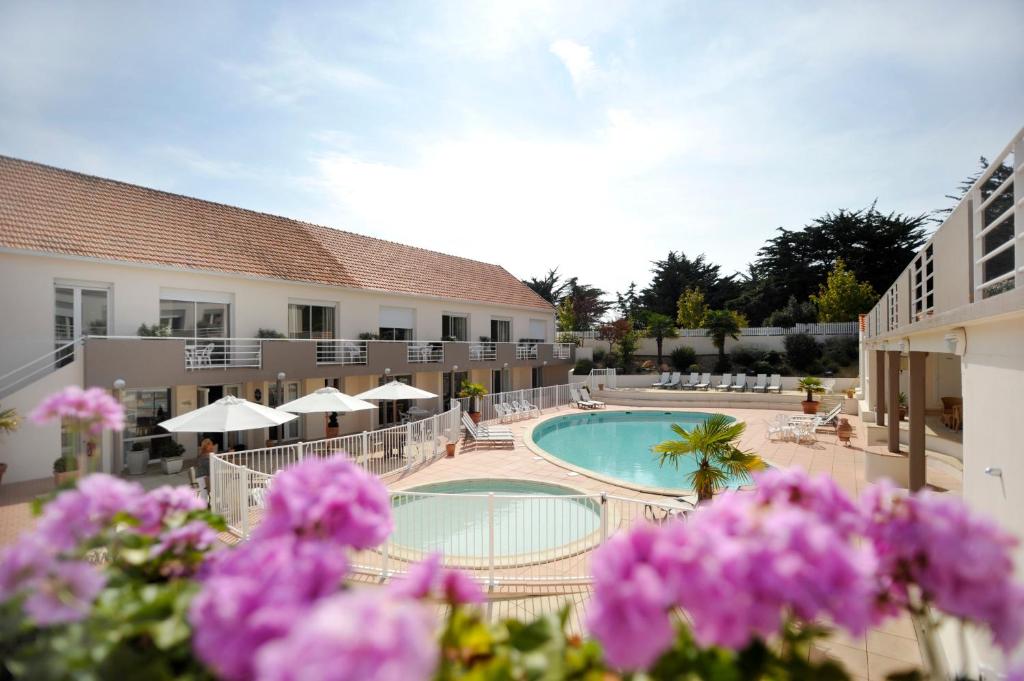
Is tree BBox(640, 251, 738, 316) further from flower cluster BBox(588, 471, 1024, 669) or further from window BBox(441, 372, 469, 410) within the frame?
flower cluster BBox(588, 471, 1024, 669)

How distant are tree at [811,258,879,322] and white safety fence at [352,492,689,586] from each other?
33358 mm

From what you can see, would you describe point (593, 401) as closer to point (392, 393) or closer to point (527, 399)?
point (527, 399)

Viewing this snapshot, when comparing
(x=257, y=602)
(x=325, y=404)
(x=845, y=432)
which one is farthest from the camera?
(x=845, y=432)

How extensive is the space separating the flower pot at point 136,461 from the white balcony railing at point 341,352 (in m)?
5.80

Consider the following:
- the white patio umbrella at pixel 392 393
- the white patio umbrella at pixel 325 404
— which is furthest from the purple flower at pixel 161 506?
the white patio umbrella at pixel 392 393

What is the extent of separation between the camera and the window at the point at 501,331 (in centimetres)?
2917

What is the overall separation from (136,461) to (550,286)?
48.8 m

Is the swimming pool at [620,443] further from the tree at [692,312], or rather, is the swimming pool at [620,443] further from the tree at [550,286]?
the tree at [550,286]

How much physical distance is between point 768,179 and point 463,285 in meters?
17.2

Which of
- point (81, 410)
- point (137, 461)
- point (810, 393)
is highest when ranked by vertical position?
point (81, 410)

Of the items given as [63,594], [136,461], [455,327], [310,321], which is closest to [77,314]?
[136,461]

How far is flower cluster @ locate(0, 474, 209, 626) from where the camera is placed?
4.82ft

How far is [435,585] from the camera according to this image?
1566 mm

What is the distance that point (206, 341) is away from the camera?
1545cm
